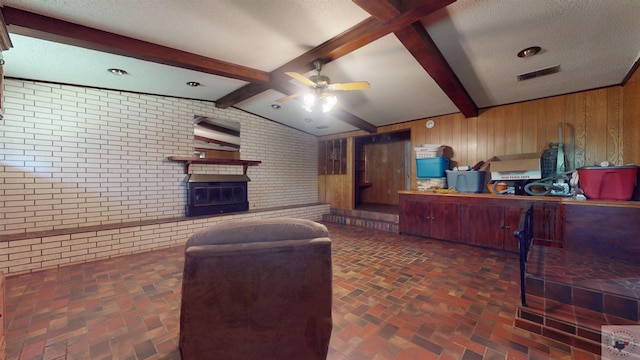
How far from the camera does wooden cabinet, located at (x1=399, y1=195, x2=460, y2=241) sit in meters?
3.90

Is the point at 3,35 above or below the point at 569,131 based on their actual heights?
above

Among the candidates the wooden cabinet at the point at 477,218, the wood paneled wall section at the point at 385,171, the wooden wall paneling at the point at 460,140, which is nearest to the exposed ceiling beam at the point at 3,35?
the wooden cabinet at the point at 477,218

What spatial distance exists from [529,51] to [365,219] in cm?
386

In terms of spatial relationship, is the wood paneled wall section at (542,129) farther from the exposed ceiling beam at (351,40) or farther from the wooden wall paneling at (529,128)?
the exposed ceiling beam at (351,40)

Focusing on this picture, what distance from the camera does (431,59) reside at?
2594mm

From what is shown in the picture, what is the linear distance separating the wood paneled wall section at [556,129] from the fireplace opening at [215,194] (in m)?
4.01

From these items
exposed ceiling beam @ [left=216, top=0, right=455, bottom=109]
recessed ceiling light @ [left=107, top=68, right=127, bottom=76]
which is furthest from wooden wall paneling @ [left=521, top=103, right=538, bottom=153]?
recessed ceiling light @ [left=107, top=68, right=127, bottom=76]

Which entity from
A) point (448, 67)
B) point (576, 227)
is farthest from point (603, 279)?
point (448, 67)

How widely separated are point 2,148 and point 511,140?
285 inches

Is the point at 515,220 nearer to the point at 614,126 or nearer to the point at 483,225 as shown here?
the point at 483,225

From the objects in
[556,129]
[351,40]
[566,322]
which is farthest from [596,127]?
[351,40]

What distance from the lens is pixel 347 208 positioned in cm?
602

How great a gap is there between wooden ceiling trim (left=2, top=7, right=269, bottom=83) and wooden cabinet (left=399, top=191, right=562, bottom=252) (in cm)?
376

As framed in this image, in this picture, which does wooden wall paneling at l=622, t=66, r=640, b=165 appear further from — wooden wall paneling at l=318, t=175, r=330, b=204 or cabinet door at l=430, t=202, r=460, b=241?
wooden wall paneling at l=318, t=175, r=330, b=204
